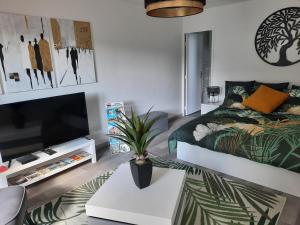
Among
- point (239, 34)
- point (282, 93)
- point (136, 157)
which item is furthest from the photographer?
point (239, 34)

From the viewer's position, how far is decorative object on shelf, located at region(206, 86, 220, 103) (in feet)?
14.8

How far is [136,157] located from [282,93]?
2757 millimetres

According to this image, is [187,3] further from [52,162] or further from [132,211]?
[52,162]

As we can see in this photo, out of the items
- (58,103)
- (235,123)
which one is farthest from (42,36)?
(235,123)

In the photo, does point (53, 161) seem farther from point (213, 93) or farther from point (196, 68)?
point (196, 68)

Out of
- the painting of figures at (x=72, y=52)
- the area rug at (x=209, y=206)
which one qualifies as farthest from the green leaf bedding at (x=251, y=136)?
the painting of figures at (x=72, y=52)

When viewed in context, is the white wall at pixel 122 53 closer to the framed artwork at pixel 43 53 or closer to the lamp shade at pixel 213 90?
the framed artwork at pixel 43 53

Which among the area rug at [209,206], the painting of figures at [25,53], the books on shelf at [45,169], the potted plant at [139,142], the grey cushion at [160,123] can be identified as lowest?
the area rug at [209,206]

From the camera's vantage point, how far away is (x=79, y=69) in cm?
318

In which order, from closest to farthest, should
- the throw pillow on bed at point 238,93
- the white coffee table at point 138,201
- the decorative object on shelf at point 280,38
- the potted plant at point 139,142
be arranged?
1. the white coffee table at point 138,201
2. the potted plant at point 139,142
3. the decorative object on shelf at point 280,38
4. the throw pillow on bed at point 238,93

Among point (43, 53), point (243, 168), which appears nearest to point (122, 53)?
point (43, 53)

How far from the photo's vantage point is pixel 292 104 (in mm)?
3254

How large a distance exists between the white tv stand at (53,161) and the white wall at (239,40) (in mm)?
3100

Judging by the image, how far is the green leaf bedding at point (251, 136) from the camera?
2.21 metres
